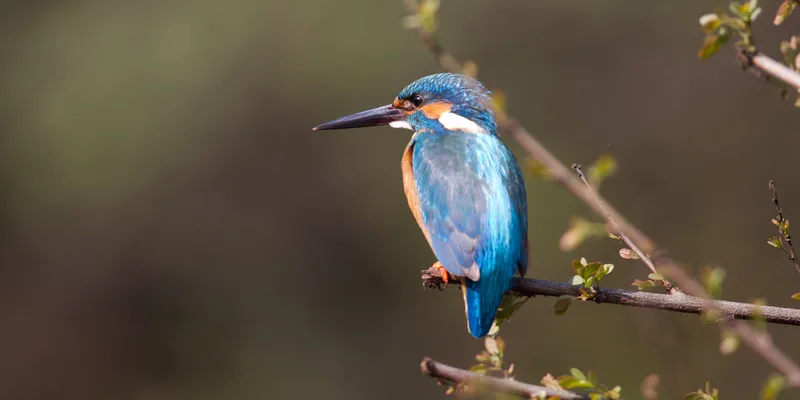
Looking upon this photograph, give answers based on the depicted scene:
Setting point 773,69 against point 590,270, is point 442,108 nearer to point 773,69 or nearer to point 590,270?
point 590,270

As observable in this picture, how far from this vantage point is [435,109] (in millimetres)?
3422

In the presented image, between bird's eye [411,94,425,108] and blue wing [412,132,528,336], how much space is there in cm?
36

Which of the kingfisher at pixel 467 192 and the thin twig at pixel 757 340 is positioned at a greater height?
the kingfisher at pixel 467 192

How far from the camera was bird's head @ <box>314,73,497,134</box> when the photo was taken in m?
3.30

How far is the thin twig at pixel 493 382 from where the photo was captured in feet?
5.08

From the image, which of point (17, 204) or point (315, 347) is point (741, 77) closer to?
point (315, 347)

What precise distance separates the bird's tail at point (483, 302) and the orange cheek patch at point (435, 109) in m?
0.99

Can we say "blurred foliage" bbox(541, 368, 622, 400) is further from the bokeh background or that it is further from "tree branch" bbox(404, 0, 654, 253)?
the bokeh background

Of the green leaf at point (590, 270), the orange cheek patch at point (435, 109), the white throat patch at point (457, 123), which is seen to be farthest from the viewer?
the orange cheek patch at point (435, 109)

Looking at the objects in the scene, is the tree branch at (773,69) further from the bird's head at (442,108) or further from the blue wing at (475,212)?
the bird's head at (442,108)

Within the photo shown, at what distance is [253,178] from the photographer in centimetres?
840

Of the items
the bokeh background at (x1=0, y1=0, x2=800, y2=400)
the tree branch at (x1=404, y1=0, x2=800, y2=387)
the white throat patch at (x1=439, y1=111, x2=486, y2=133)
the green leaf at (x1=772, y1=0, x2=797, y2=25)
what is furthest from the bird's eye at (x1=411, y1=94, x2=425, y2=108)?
the bokeh background at (x1=0, y1=0, x2=800, y2=400)

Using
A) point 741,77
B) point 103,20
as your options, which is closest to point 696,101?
point 741,77

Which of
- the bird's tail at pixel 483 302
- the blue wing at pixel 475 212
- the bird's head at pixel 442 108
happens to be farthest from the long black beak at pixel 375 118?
the bird's tail at pixel 483 302
